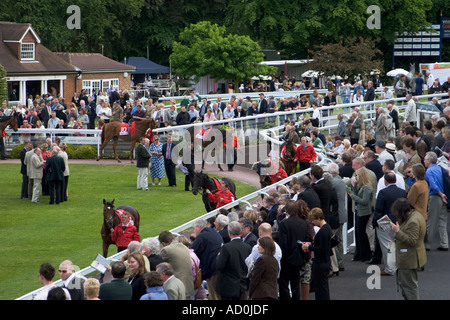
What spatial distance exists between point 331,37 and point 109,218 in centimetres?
3851

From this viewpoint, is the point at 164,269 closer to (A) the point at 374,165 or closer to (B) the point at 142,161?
(A) the point at 374,165

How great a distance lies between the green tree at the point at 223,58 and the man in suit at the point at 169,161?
17079 mm

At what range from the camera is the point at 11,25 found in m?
42.8

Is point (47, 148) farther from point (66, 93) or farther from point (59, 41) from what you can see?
point (59, 41)

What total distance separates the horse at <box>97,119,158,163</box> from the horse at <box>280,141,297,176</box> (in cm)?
600

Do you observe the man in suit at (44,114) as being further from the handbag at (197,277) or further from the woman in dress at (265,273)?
the woman in dress at (265,273)

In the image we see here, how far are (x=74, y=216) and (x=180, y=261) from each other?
947cm

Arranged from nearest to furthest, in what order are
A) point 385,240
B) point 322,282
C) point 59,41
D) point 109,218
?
A: point 322,282
point 385,240
point 109,218
point 59,41

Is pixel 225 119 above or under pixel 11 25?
under

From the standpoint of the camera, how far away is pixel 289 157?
59.5 ft

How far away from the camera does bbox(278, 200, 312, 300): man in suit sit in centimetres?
966

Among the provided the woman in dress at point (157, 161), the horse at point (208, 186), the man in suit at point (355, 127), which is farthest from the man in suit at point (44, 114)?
the horse at point (208, 186)

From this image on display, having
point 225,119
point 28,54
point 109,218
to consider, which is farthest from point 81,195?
point 28,54

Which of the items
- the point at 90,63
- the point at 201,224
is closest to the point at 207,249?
the point at 201,224
